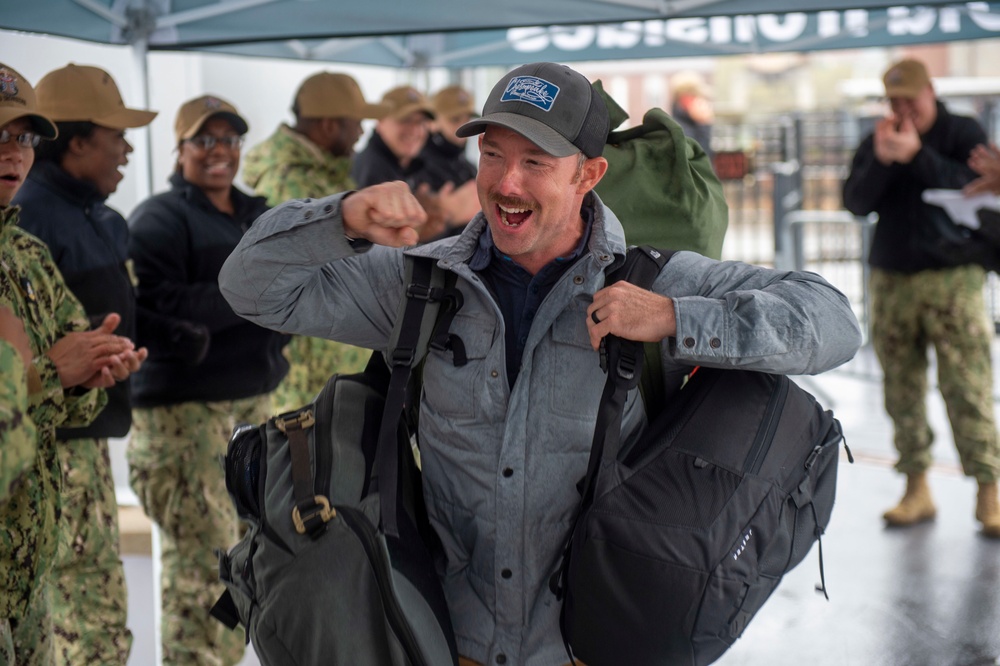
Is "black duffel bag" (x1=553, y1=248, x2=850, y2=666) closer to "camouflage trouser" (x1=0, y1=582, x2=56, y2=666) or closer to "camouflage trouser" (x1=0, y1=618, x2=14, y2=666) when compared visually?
"camouflage trouser" (x1=0, y1=618, x2=14, y2=666)

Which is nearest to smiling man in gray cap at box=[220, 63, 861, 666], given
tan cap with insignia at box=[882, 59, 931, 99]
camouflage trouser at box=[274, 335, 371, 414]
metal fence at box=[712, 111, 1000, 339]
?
camouflage trouser at box=[274, 335, 371, 414]

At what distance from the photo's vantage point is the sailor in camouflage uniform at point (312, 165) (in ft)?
15.2

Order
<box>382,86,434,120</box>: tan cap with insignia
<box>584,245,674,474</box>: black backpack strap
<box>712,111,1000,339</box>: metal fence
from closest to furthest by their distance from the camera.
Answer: <box>584,245,674,474</box>: black backpack strap
<box>382,86,434,120</box>: tan cap with insignia
<box>712,111,1000,339</box>: metal fence

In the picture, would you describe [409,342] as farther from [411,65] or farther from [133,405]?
[411,65]

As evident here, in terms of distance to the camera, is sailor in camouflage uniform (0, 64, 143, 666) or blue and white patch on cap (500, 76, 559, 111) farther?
sailor in camouflage uniform (0, 64, 143, 666)

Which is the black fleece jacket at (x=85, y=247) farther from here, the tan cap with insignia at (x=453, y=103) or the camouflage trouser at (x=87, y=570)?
the tan cap with insignia at (x=453, y=103)

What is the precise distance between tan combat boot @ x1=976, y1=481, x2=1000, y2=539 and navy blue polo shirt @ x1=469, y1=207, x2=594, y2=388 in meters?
4.08

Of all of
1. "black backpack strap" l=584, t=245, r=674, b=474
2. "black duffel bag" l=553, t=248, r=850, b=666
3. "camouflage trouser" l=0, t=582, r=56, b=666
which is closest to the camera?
"black duffel bag" l=553, t=248, r=850, b=666

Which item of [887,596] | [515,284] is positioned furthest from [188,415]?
[887,596]

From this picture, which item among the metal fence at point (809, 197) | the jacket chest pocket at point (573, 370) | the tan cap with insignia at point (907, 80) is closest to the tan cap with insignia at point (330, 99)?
the tan cap with insignia at point (907, 80)

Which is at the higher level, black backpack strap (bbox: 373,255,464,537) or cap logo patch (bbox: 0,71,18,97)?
cap logo patch (bbox: 0,71,18,97)

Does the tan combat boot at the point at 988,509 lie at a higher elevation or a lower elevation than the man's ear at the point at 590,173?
lower

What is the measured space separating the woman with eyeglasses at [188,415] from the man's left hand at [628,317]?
6.89ft

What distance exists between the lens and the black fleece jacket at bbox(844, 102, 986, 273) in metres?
5.38
